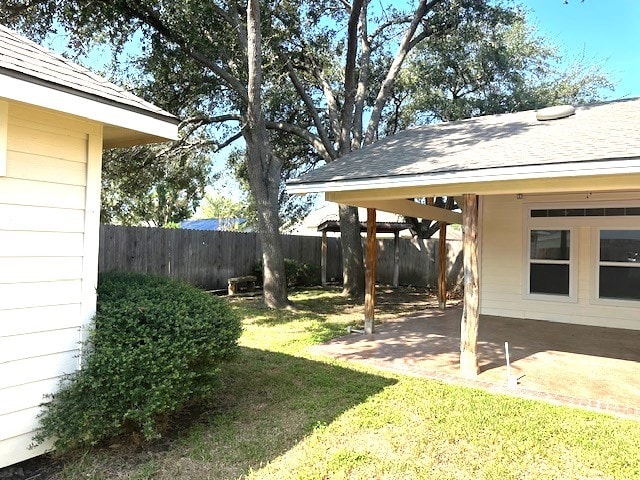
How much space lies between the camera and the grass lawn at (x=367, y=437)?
3.21m

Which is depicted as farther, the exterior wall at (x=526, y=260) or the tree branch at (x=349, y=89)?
the tree branch at (x=349, y=89)

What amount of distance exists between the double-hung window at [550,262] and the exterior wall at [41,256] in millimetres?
8910

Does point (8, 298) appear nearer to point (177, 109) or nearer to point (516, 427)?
point (516, 427)

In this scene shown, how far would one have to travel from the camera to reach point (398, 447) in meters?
3.55

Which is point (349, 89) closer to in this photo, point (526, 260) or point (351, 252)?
point (351, 252)

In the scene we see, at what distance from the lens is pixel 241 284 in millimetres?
13836

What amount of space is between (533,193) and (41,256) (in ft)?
22.9

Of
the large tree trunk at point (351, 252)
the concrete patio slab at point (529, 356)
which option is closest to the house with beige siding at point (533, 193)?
the concrete patio slab at point (529, 356)

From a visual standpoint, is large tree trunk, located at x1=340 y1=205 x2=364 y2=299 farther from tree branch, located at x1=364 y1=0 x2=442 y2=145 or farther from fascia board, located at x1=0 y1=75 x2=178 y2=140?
fascia board, located at x1=0 y1=75 x2=178 y2=140

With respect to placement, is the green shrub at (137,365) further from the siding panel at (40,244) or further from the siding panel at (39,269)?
the siding panel at (40,244)

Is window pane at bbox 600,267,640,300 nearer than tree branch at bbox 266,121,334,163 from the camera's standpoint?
Yes

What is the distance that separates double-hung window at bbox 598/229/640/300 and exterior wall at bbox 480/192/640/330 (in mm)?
136

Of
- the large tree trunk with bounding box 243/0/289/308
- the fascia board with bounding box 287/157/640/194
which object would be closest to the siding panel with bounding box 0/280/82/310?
the fascia board with bounding box 287/157/640/194

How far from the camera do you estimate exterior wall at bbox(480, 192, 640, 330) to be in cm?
862
